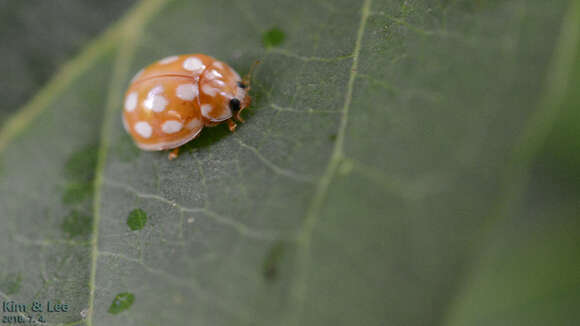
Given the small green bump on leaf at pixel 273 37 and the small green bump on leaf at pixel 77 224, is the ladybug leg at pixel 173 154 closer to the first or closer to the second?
the small green bump on leaf at pixel 77 224

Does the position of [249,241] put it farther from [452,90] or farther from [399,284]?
[452,90]

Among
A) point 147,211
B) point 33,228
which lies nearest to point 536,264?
point 147,211

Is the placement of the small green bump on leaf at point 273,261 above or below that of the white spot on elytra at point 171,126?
below

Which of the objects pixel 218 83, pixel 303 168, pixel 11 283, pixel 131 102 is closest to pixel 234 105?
pixel 218 83

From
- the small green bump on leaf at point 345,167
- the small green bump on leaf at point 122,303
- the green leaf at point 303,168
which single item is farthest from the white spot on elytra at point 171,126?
the small green bump on leaf at point 345,167

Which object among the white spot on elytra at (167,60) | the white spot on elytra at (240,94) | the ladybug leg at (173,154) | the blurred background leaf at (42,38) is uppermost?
the blurred background leaf at (42,38)

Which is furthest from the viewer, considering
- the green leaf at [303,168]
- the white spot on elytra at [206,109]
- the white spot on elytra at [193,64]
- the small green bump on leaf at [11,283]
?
the white spot on elytra at [206,109]

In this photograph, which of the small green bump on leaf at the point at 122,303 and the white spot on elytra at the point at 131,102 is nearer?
the small green bump on leaf at the point at 122,303

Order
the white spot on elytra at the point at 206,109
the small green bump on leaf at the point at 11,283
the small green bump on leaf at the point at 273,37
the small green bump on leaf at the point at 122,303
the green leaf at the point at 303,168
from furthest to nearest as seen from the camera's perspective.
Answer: the white spot on elytra at the point at 206,109
the small green bump on leaf at the point at 273,37
the small green bump on leaf at the point at 11,283
the small green bump on leaf at the point at 122,303
the green leaf at the point at 303,168

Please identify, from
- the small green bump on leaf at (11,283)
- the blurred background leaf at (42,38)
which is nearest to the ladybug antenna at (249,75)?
the blurred background leaf at (42,38)
